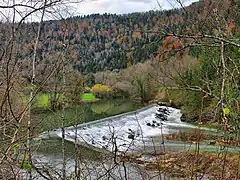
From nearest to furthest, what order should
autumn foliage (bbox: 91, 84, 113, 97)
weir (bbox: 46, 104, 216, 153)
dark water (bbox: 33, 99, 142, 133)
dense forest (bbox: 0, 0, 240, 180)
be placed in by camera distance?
1. dense forest (bbox: 0, 0, 240, 180)
2. dark water (bbox: 33, 99, 142, 133)
3. weir (bbox: 46, 104, 216, 153)
4. autumn foliage (bbox: 91, 84, 113, 97)

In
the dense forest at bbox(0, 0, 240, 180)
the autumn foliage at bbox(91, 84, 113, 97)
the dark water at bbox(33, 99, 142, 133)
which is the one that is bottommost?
the autumn foliage at bbox(91, 84, 113, 97)

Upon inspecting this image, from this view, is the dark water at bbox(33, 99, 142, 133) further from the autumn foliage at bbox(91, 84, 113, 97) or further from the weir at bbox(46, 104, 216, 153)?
the autumn foliage at bbox(91, 84, 113, 97)

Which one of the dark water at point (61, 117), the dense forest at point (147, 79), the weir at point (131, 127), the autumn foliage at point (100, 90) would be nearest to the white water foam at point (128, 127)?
the weir at point (131, 127)

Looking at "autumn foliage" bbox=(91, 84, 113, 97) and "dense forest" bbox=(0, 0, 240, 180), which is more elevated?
"dense forest" bbox=(0, 0, 240, 180)

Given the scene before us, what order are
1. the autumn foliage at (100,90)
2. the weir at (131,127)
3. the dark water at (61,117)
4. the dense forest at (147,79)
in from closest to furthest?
the dense forest at (147,79)
the dark water at (61,117)
the weir at (131,127)
the autumn foliage at (100,90)

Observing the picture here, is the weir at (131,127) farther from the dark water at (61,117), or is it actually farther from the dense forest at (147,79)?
the dense forest at (147,79)

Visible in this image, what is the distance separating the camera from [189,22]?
218 cm

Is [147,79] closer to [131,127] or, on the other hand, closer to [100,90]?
[131,127]

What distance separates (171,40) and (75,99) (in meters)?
3.36

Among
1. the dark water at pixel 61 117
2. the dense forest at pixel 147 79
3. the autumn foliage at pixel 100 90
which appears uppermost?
the dense forest at pixel 147 79

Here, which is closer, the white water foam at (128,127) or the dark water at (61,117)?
the dark water at (61,117)

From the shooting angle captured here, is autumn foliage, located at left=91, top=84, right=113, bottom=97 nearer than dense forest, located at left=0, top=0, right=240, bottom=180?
No

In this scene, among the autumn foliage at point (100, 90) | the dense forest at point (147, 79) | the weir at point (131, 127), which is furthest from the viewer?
the autumn foliage at point (100, 90)

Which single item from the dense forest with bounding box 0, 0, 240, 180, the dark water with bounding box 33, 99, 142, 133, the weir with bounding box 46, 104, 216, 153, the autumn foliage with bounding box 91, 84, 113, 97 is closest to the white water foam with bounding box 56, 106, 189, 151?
the weir with bounding box 46, 104, 216, 153
